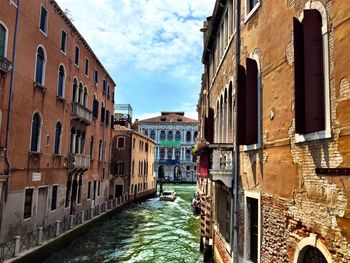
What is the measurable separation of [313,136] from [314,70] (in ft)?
2.75

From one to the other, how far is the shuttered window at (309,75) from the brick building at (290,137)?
0.04 feet

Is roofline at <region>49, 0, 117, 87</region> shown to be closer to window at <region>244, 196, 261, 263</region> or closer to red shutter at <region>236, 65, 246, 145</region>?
red shutter at <region>236, 65, 246, 145</region>

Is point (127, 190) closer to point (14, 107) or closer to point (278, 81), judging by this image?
point (14, 107)

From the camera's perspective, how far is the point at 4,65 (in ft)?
36.2

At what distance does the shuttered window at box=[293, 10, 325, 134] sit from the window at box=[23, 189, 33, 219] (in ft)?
37.3

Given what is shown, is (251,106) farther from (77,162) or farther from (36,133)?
(77,162)

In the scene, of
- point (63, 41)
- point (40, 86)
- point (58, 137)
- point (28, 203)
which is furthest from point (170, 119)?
point (28, 203)

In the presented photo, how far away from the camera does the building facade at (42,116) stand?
457 inches

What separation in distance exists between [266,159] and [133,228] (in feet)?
54.3

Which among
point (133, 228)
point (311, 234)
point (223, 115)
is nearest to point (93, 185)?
point (133, 228)

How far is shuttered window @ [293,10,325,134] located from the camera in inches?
172

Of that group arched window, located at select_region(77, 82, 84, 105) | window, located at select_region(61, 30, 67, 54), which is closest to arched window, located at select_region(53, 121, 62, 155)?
window, located at select_region(61, 30, 67, 54)

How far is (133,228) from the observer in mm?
21234

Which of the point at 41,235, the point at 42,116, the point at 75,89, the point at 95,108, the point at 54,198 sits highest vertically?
the point at 75,89
